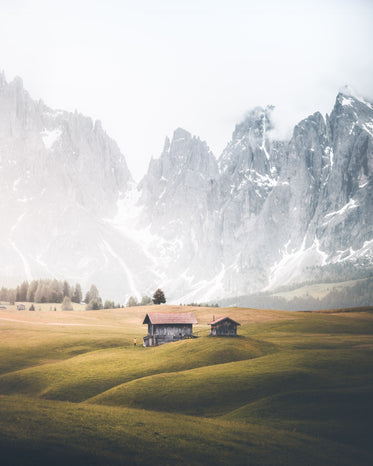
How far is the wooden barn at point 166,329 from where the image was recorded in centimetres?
8981

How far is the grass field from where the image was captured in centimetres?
3147

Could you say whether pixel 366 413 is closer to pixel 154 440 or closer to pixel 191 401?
pixel 191 401

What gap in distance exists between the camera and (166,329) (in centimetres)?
9144

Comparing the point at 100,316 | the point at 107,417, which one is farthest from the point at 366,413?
the point at 100,316

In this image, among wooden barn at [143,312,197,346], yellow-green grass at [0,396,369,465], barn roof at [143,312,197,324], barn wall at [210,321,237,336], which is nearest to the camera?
yellow-green grass at [0,396,369,465]

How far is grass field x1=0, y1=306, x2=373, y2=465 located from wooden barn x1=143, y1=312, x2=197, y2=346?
5.36 meters

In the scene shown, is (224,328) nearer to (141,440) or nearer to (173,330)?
(173,330)

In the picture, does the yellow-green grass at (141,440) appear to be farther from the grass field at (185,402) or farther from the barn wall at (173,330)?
the barn wall at (173,330)

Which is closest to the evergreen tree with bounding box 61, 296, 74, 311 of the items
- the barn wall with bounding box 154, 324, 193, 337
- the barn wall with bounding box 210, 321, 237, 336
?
the barn wall with bounding box 154, 324, 193, 337

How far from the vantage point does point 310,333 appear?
4198 inches

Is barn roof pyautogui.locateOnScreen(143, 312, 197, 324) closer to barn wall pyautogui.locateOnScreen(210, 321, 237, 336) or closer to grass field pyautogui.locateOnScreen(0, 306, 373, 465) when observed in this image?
grass field pyautogui.locateOnScreen(0, 306, 373, 465)

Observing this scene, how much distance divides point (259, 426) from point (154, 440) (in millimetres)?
11003

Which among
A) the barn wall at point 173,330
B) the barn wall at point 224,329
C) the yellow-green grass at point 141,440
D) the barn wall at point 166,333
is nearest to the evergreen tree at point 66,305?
the barn wall at point 166,333

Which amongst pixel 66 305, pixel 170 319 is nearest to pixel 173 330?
pixel 170 319
